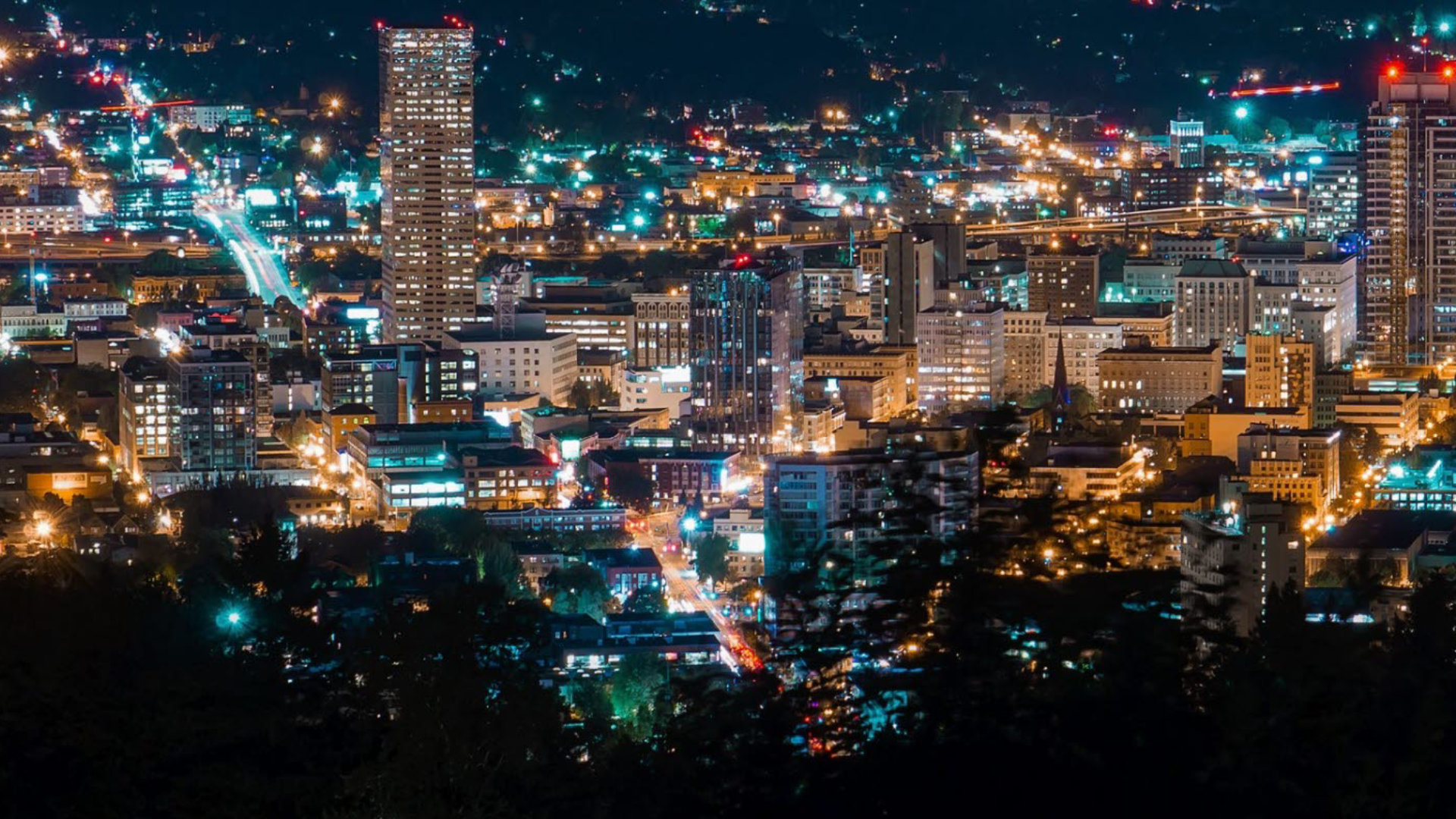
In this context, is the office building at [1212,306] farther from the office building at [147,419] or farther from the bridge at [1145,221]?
the office building at [147,419]

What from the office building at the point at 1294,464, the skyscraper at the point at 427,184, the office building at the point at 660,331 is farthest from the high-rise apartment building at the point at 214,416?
the office building at the point at 1294,464

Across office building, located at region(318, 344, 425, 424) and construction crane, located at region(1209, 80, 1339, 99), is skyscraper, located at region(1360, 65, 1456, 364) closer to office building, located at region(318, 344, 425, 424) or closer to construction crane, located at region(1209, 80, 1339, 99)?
office building, located at region(318, 344, 425, 424)

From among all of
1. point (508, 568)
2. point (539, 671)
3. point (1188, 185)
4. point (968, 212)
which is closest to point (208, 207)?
point (968, 212)

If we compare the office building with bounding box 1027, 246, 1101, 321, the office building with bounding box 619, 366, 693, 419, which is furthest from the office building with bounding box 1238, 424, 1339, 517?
the office building with bounding box 1027, 246, 1101, 321

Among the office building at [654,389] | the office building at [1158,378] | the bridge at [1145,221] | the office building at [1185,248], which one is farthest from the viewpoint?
the bridge at [1145,221]

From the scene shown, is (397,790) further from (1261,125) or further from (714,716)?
(1261,125)

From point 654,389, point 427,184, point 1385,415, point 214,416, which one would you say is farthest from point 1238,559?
point 427,184

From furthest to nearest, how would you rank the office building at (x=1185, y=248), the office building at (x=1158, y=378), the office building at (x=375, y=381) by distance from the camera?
the office building at (x=1185, y=248), the office building at (x=1158, y=378), the office building at (x=375, y=381)

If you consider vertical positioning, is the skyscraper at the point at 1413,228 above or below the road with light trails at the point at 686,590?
above
